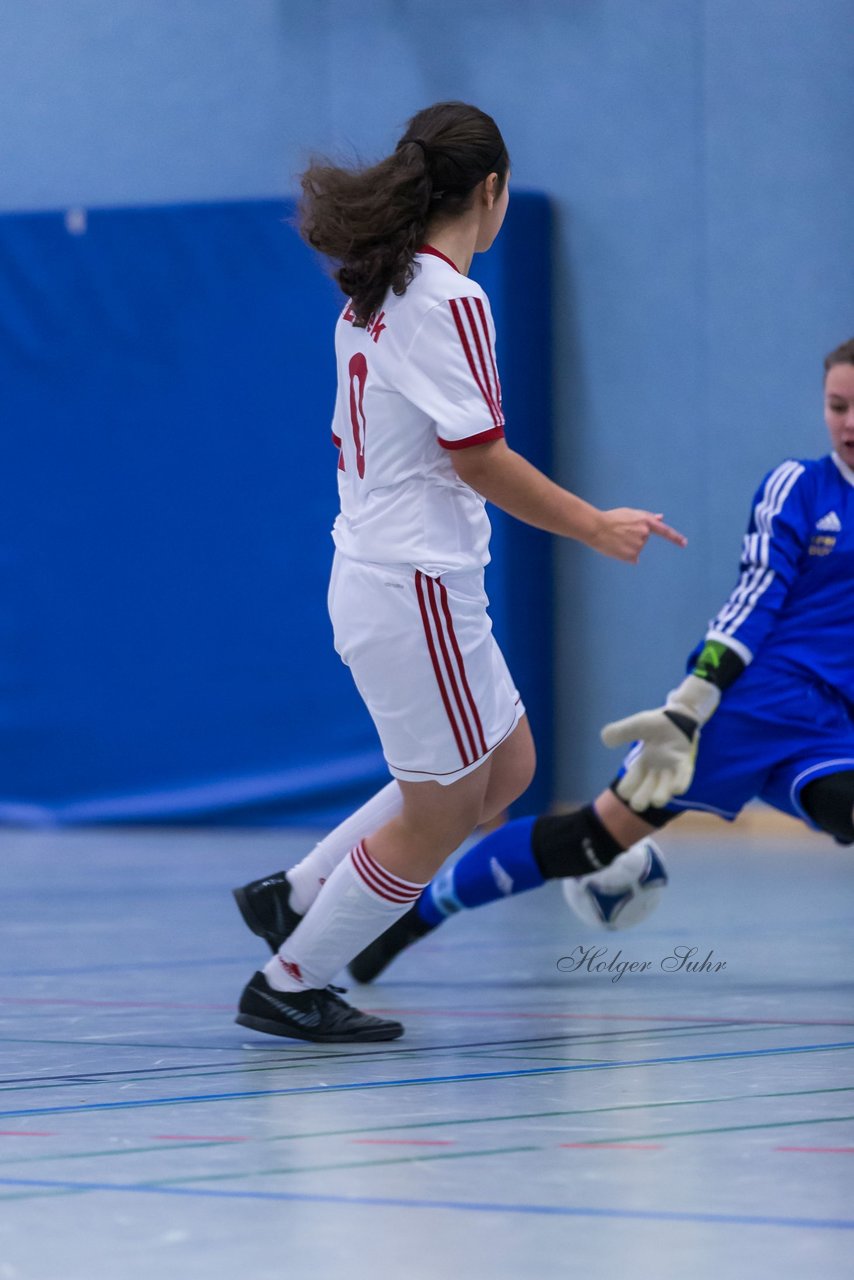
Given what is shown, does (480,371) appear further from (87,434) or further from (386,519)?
(87,434)

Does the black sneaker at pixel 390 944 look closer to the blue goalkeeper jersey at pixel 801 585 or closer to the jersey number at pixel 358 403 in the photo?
the blue goalkeeper jersey at pixel 801 585

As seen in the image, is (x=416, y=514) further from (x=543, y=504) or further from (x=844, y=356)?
(x=844, y=356)

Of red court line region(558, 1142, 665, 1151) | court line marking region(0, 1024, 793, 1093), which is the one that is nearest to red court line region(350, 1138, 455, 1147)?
red court line region(558, 1142, 665, 1151)

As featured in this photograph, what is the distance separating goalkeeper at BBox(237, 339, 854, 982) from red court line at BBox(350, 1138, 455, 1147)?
1358mm

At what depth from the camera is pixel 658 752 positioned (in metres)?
3.54

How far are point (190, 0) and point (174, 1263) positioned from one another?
7.25m

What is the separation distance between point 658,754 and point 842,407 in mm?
727

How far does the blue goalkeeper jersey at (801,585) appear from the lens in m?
3.66

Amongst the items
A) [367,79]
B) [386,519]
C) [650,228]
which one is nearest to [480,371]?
[386,519]

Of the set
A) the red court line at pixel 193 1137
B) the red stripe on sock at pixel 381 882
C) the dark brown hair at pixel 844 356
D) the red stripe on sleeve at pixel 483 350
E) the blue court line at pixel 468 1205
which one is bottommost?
the red stripe on sock at pixel 381 882

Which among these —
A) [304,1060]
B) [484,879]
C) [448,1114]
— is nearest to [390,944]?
[484,879]

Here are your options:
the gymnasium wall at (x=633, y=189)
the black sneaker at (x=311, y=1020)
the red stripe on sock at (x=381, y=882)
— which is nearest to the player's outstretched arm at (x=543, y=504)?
the red stripe on sock at (x=381, y=882)

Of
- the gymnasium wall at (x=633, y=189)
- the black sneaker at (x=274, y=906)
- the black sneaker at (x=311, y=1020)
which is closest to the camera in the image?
the black sneaker at (x=311, y=1020)

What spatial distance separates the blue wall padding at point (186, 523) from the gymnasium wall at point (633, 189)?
0.19 metres
